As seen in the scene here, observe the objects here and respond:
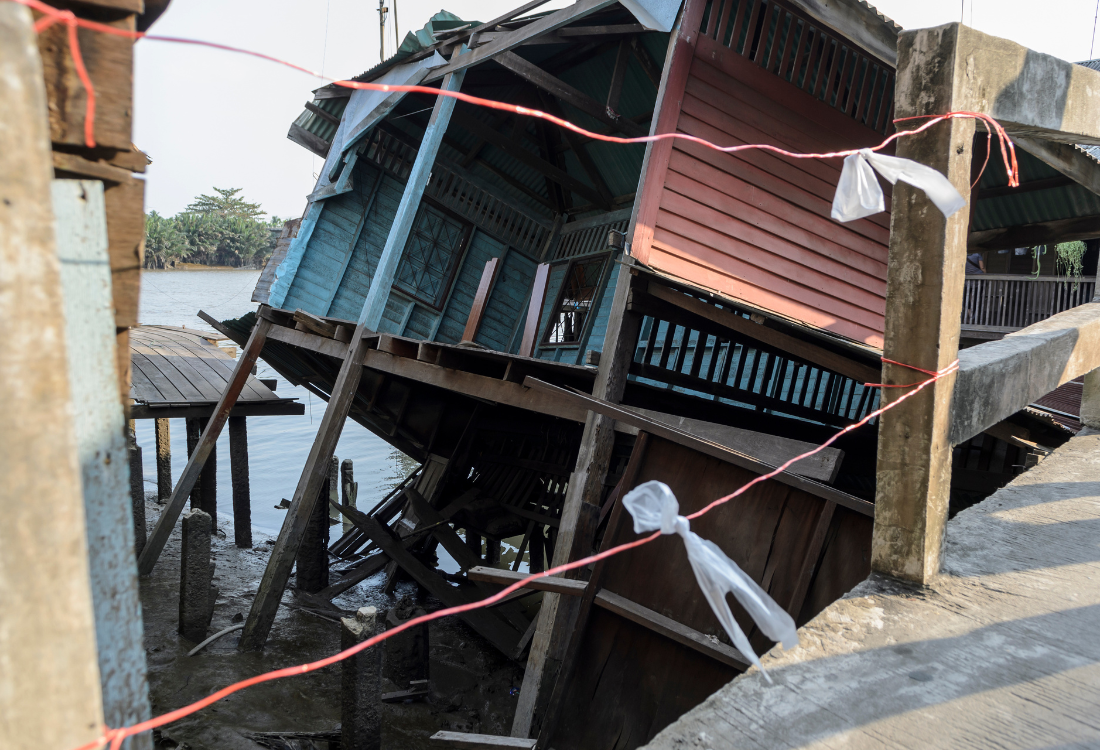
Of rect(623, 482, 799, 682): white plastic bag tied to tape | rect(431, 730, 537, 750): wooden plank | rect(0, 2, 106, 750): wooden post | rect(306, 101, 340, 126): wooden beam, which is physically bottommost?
rect(431, 730, 537, 750): wooden plank

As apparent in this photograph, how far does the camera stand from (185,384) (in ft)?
35.9

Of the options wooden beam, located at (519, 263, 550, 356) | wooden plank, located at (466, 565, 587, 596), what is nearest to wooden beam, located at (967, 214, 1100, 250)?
wooden beam, located at (519, 263, 550, 356)

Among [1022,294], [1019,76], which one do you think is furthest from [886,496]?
[1022,294]

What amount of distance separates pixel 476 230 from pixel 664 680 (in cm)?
798

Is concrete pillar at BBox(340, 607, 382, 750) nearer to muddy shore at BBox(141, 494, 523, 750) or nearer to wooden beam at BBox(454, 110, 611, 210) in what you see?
muddy shore at BBox(141, 494, 523, 750)

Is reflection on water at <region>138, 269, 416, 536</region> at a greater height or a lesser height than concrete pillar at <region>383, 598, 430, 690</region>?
lesser

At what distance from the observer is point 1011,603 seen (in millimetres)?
2096

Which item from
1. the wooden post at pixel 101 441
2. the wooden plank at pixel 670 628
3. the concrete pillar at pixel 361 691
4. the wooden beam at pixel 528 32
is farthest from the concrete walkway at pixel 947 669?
the wooden beam at pixel 528 32

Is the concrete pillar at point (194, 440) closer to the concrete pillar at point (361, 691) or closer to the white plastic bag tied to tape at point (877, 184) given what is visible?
the concrete pillar at point (361, 691)

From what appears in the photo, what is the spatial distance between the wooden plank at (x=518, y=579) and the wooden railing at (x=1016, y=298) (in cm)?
1144

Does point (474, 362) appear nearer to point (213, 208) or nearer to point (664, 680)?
point (664, 680)

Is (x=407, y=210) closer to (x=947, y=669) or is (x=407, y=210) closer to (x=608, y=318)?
(x=608, y=318)

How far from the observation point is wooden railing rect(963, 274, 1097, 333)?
40.4 feet

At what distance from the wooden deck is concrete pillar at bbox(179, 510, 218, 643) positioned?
9.77ft
